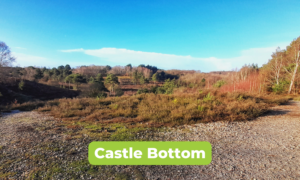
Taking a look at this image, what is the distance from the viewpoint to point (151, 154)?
4016 mm

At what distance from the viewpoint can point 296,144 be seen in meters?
4.82

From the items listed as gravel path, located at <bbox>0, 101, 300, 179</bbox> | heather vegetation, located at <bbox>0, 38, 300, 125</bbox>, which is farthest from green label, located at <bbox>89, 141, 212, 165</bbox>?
heather vegetation, located at <bbox>0, 38, 300, 125</bbox>

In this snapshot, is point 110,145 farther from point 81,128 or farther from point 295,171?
point 295,171

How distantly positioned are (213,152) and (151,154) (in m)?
1.80

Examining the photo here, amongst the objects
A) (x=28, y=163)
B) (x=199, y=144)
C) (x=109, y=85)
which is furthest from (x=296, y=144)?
(x=109, y=85)

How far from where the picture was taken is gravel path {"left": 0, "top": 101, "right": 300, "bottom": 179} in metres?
3.28

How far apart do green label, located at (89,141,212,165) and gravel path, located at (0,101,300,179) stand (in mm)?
212

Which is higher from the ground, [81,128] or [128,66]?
Result: [128,66]

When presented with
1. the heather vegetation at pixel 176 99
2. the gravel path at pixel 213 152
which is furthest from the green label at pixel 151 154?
the heather vegetation at pixel 176 99

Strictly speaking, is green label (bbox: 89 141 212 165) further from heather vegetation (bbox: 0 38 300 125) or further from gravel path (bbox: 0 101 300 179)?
heather vegetation (bbox: 0 38 300 125)

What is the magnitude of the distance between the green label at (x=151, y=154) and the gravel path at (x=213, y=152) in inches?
8.4

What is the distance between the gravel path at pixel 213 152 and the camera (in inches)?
129

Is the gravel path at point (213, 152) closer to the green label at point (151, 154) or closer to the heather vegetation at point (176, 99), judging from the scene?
the green label at point (151, 154)

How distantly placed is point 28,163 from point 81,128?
9.32ft
